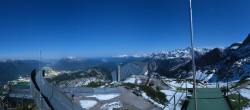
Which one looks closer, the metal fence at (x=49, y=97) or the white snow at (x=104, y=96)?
the metal fence at (x=49, y=97)

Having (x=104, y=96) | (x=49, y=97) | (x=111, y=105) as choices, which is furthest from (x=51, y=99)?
(x=104, y=96)

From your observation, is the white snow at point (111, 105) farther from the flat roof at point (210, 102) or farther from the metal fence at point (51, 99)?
the metal fence at point (51, 99)

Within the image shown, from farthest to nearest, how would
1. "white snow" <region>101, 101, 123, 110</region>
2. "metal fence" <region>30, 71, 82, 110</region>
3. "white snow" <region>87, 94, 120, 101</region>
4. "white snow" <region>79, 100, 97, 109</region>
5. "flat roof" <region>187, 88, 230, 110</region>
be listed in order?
"white snow" <region>87, 94, 120, 101</region>, "white snow" <region>101, 101, 123, 110</region>, "white snow" <region>79, 100, 97, 109</region>, "flat roof" <region>187, 88, 230, 110</region>, "metal fence" <region>30, 71, 82, 110</region>

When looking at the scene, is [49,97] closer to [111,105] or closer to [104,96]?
[111,105]

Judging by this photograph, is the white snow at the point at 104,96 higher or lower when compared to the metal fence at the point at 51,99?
lower

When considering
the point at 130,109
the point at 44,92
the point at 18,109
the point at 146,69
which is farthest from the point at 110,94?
the point at 146,69

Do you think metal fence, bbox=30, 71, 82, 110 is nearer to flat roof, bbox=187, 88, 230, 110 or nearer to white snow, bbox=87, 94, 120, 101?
flat roof, bbox=187, 88, 230, 110

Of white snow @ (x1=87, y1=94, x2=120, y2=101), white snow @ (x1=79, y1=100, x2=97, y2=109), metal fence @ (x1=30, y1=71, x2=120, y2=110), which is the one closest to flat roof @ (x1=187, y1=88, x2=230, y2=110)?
metal fence @ (x1=30, y1=71, x2=120, y2=110)

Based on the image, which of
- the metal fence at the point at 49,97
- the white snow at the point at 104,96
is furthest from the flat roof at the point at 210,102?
the white snow at the point at 104,96

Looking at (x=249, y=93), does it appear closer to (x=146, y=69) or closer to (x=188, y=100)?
(x=188, y=100)

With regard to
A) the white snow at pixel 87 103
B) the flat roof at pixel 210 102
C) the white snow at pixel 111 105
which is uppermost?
the flat roof at pixel 210 102

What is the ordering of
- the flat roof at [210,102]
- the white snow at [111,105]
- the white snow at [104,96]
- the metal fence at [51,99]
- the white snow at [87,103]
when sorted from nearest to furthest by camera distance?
the metal fence at [51,99] → the flat roof at [210,102] → the white snow at [87,103] → the white snow at [111,105] → the white snow at [104,96]
